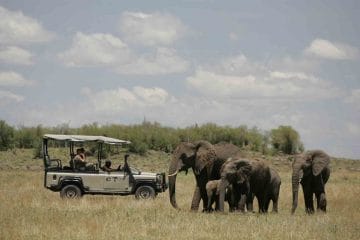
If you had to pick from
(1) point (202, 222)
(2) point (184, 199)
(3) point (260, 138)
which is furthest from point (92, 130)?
(1) point (202, 222)

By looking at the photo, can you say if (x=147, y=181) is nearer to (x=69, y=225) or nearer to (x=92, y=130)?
(x=69, y=225)

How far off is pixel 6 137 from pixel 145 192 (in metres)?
35.3

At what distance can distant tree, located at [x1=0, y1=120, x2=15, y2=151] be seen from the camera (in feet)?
194

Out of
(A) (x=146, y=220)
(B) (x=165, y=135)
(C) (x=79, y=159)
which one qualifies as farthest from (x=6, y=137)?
(A) (x=146, y=220)

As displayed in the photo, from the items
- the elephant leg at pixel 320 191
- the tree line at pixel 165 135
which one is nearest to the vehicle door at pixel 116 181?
the elephant leg at pixel 320 191

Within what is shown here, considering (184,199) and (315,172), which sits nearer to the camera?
(315,172)

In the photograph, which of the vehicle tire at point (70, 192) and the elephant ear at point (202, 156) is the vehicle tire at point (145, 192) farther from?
the elephant ear at point (202, 156)

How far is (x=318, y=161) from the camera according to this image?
23.9 metres

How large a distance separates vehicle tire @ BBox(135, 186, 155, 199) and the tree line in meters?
29.4

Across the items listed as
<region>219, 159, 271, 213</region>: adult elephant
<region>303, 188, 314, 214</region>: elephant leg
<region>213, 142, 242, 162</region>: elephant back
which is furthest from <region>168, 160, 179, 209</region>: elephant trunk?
<region>303, 188, 314, 214</region>: elephant leg

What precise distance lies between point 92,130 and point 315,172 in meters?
42.8

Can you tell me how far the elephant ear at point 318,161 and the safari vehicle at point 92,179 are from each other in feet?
21.9

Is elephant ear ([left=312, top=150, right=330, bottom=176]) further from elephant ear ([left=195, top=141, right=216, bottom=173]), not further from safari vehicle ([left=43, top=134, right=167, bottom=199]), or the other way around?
safari vehicle ([left=43, top=134, right=167, bottom=199])

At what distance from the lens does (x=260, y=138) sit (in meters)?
68.1
